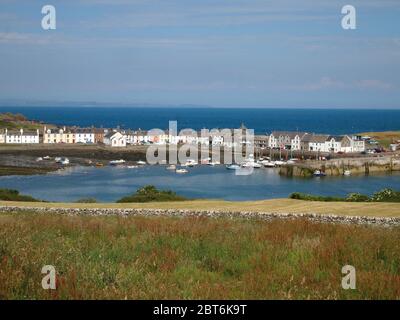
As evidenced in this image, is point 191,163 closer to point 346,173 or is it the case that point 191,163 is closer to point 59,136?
point 346,173

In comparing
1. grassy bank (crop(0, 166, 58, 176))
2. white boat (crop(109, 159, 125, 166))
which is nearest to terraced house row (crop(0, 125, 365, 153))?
white boat (crop(109, 159, 125, 166))

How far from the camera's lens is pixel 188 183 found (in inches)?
3000

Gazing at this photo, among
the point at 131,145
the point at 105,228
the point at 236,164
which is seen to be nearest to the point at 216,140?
the point at 131,145

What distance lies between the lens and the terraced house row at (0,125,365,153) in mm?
119250

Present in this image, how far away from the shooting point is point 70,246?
12.1m

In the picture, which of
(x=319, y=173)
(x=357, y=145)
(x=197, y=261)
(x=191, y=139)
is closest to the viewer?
(x=197, y=261)

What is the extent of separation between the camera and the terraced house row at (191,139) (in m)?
119

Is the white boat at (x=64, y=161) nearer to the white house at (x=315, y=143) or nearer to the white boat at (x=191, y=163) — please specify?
the white boat at (x=191, y=163)

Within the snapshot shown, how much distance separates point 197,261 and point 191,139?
123m

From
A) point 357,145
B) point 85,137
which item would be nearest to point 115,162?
point 85,137

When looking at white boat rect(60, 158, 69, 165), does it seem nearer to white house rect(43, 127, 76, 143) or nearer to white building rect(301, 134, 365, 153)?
white house rect(43, 127, 76, 143)

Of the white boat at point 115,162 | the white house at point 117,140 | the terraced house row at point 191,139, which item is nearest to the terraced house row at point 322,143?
the terraced house row at point 191,139

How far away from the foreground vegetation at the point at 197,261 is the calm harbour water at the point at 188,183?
43.2 metres
